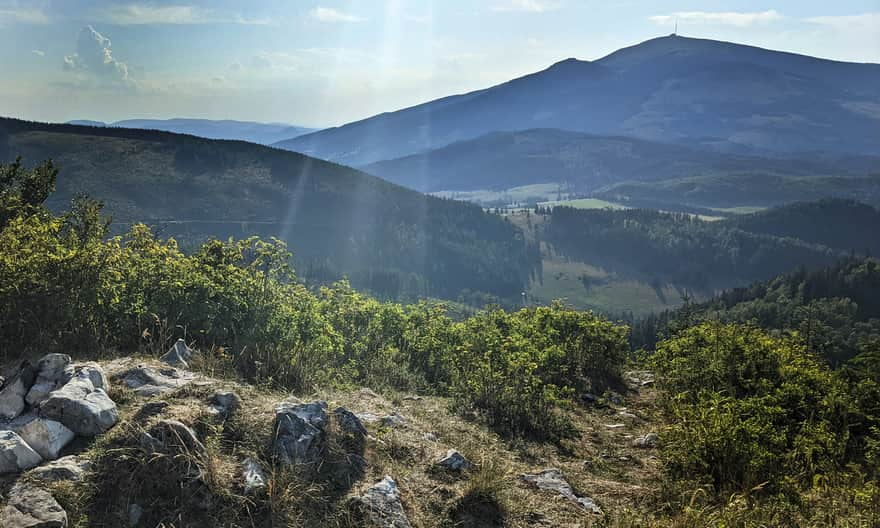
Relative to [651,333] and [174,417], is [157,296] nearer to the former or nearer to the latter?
[174,417]

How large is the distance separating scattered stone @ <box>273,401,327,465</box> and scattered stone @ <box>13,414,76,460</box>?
224 cm

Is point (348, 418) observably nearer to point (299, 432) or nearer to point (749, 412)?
point (299, 432)

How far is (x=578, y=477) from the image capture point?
7.46m

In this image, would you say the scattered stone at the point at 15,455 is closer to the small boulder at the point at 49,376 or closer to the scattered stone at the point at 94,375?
the small boulder at the point at 49,376

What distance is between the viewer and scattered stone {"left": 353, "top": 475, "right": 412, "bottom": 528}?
542 centimetres

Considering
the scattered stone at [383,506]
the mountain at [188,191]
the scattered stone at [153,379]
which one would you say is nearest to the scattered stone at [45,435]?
the scattered stone at [153,379]

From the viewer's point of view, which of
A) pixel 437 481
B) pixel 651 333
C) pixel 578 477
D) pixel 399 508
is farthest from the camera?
pixel 651 333

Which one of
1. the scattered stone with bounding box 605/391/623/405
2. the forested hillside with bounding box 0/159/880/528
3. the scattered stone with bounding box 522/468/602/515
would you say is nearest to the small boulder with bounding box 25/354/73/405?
the forested hillside with bounding box 0/159/880/528

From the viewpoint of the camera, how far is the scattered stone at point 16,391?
5844 mm

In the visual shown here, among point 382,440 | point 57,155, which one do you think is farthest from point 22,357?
point 57,155

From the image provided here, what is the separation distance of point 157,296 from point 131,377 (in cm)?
262

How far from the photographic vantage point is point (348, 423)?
6.63 metres

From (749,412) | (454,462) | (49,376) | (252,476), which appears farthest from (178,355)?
(749,412)

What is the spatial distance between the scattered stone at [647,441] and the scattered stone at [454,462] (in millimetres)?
3850
